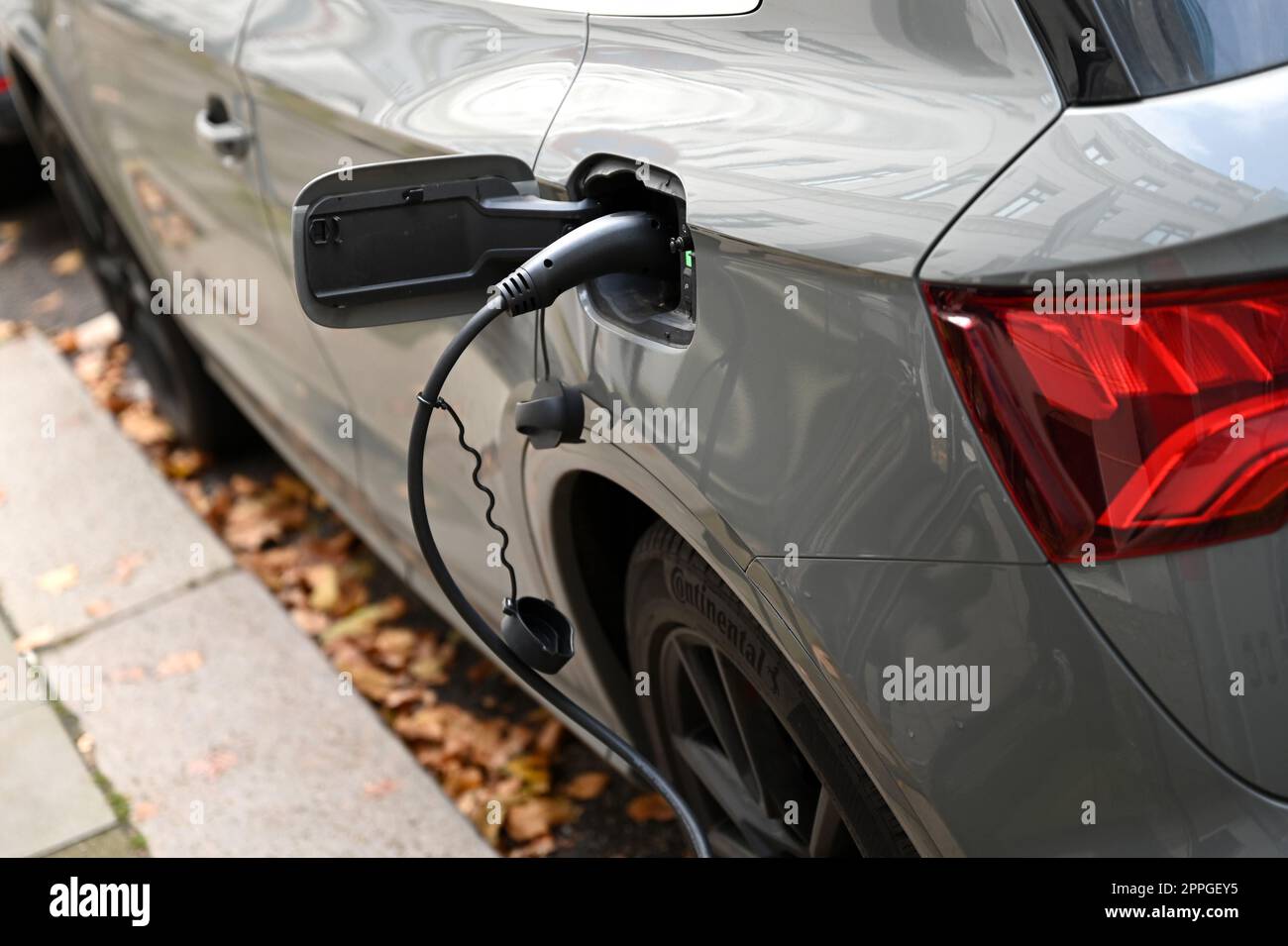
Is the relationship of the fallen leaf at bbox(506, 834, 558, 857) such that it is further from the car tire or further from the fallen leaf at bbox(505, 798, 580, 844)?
the car tire

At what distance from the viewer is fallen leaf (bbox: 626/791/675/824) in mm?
2639

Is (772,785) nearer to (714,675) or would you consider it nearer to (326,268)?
(714,675)

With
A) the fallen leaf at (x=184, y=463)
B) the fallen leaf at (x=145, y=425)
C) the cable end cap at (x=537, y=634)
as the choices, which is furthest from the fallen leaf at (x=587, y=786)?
the fallen leaf at (x=145, y=425)

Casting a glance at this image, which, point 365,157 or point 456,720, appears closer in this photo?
point 365,157

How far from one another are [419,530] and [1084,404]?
0.79 meters

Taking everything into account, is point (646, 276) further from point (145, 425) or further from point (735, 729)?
point (145, 425)

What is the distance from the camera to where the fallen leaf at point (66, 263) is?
573cm

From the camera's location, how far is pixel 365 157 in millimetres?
2010

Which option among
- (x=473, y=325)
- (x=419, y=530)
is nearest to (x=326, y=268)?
(x=473, y=325)

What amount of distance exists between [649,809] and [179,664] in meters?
1.27

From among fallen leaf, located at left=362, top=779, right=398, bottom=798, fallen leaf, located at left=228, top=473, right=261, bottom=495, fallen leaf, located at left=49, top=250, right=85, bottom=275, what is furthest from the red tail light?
fallen leaf, located at left=49, top=250, right=85, bottom=275

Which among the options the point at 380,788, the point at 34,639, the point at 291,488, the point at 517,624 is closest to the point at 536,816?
the point at 380,788

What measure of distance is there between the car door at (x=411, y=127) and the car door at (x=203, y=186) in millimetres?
106
